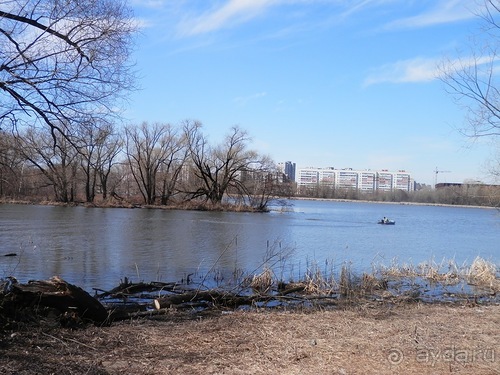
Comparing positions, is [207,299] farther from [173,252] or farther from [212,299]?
[173,252]

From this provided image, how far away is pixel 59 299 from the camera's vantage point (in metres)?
6.89

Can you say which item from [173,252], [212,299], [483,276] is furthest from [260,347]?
[173,252]

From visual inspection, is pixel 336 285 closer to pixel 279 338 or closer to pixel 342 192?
pixel 279 338

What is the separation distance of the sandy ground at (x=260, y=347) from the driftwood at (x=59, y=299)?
1.28ft

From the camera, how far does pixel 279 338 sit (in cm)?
659

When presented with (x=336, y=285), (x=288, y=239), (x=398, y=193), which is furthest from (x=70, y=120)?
(x=398, y=193)

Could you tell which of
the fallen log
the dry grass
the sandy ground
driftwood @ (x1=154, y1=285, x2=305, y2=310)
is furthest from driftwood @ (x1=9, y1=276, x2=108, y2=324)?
the dry grass

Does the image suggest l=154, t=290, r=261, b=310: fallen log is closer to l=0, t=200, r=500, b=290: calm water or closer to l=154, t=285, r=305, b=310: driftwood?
l=154, t=285, r=305, b=310: driftwood

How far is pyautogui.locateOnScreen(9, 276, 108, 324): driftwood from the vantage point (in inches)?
262

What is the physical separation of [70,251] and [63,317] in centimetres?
1411

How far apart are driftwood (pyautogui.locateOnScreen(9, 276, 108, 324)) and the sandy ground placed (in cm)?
39

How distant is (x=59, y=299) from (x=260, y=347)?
286 cm

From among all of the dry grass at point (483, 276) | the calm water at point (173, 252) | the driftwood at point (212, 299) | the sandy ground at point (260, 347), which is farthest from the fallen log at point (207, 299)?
the dry grass at point (483, 276)

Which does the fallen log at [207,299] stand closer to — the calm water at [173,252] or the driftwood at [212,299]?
the driftwood at [212,299]
